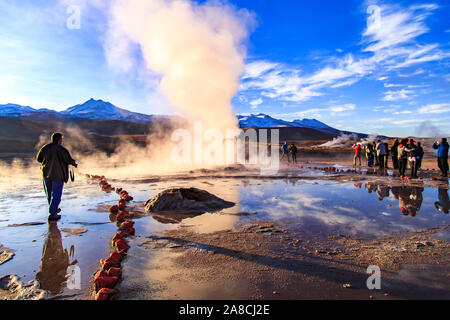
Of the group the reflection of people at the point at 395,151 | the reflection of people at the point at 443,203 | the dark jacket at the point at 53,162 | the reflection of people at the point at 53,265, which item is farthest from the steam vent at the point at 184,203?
the reflection of people at the point at 395,151

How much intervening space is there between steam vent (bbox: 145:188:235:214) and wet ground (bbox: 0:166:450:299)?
45 cm

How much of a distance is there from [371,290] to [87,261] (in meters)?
3.86

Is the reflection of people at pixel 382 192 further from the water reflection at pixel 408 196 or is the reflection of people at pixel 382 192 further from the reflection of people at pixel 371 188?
the reflection of people at pixel 371 188

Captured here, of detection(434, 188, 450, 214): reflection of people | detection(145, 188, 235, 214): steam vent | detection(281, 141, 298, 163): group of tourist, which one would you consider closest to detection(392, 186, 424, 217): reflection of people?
detection(434, 188, 450, 214): reflection of people

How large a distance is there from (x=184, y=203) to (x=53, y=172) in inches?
125

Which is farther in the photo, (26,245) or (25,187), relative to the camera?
(25,187)

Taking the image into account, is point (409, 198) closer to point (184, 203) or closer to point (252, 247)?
point (252, 247)

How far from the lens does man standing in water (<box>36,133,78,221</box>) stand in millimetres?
6441

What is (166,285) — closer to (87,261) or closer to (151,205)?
(87,261)

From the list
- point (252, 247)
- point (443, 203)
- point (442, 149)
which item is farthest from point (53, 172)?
point (442, 149)

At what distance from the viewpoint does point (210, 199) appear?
309 inches

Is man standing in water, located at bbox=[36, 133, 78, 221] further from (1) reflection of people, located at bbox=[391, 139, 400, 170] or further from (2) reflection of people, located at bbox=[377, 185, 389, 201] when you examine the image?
(1) reflection of people, located at bbox=[391, 139, 400, 170]

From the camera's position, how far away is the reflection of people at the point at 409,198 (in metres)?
7.08
